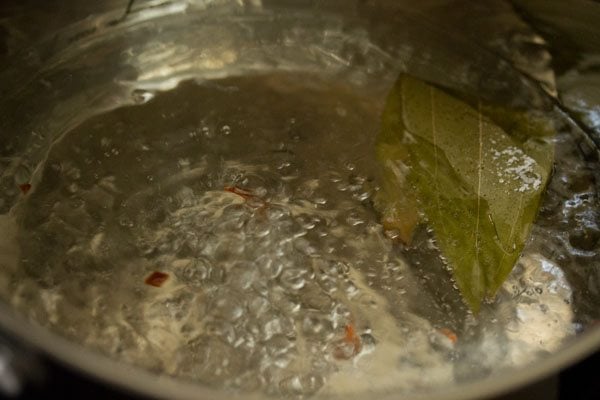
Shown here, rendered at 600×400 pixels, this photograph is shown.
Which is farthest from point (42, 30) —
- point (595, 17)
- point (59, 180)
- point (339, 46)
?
point (595, 17)

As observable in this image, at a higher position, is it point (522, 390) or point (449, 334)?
point (522, 390)

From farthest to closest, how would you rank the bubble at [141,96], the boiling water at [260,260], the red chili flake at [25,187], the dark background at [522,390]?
the bubble at [141,96]
the red chili flake at [25,187]
the boiling water at [260,260]
the dark background at [522,390]

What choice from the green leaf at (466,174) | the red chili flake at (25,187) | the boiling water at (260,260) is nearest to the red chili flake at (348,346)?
the boiling water at (260,260)

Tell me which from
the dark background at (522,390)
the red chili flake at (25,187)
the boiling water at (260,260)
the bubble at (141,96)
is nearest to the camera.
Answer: the dark background at (522,390)

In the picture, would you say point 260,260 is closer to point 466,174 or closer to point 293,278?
point 293,278

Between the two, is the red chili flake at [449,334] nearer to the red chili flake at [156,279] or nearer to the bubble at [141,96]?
the red chili flake at [156,279]

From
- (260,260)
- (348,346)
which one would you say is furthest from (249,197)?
(348,346)

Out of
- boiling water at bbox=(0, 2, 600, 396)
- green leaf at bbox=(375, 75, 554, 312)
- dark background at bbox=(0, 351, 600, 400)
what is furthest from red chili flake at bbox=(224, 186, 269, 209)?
dark background at bbox=(0, 351, 600, 400)

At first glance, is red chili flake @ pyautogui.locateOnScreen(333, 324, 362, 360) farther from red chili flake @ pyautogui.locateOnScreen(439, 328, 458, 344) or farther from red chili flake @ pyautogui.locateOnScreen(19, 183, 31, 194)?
red chili flake @ pyautogui.locateOnScreen(19, 183, 31, 194)
